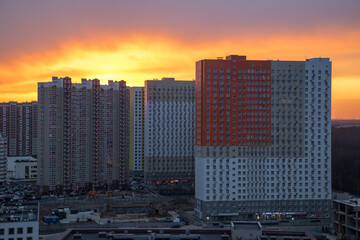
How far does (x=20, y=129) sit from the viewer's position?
185 metres

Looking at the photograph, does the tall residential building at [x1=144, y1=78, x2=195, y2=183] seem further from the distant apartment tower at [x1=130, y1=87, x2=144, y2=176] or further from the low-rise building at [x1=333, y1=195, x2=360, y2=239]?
the low-rise building at [x1=333, y1=195, x2=360, y2=239]

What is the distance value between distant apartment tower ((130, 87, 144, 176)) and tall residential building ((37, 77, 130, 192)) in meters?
32.9

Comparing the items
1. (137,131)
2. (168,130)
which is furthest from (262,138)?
(137,131)

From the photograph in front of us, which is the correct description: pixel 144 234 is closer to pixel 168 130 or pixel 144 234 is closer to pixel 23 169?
pixel 168 130

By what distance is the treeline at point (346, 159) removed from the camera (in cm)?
12062

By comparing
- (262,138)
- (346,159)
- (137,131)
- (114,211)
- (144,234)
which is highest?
(137,131)

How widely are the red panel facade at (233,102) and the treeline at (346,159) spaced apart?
3565 centimetres

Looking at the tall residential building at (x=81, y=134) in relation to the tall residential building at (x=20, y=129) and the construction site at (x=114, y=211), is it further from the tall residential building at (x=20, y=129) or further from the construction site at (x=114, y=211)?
the tall residential building at (x=20, y=129)

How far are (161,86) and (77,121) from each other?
29.1 metres

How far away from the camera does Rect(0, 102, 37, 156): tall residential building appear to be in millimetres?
184250

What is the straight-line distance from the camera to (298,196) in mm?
88625

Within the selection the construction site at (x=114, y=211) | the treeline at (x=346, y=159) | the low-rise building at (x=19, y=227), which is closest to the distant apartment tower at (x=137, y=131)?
the construction site at (x=114, y=211)

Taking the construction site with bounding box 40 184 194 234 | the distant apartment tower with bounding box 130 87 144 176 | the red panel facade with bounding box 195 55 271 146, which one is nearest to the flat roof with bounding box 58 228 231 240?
the construction site with bounding box 40 184 194 234

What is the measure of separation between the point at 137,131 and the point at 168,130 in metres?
23.6
